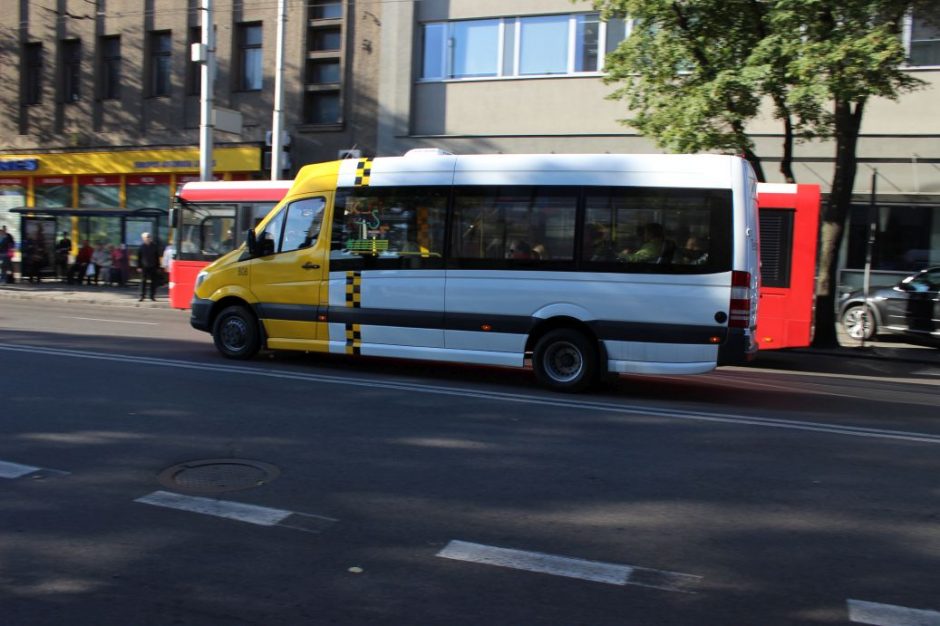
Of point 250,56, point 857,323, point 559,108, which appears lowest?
point 857,323

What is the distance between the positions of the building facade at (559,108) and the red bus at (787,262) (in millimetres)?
6984

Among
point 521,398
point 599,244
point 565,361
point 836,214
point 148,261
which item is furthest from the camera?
point 148,261

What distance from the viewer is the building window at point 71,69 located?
29.3 meters

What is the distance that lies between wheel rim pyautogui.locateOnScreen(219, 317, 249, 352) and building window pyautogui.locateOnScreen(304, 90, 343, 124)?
49.0 ft

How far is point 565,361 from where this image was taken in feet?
31.5

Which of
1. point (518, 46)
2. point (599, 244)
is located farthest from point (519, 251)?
point (518, 46)

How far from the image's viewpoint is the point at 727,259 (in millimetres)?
8875

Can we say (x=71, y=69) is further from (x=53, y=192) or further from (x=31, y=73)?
(x=53, y=192)

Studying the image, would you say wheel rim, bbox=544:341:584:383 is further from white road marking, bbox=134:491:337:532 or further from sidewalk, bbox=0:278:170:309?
sidewalk, bbox=0:278:170:309

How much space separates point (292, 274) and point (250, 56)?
58.4ft

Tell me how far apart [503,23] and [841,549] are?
20.1 metres

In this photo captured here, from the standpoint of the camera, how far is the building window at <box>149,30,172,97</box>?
91.0 ft

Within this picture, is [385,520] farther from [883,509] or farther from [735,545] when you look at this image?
[883,509]

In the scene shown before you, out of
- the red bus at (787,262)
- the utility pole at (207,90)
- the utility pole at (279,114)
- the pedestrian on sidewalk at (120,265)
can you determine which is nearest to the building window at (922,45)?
the red bus at (787,262)
